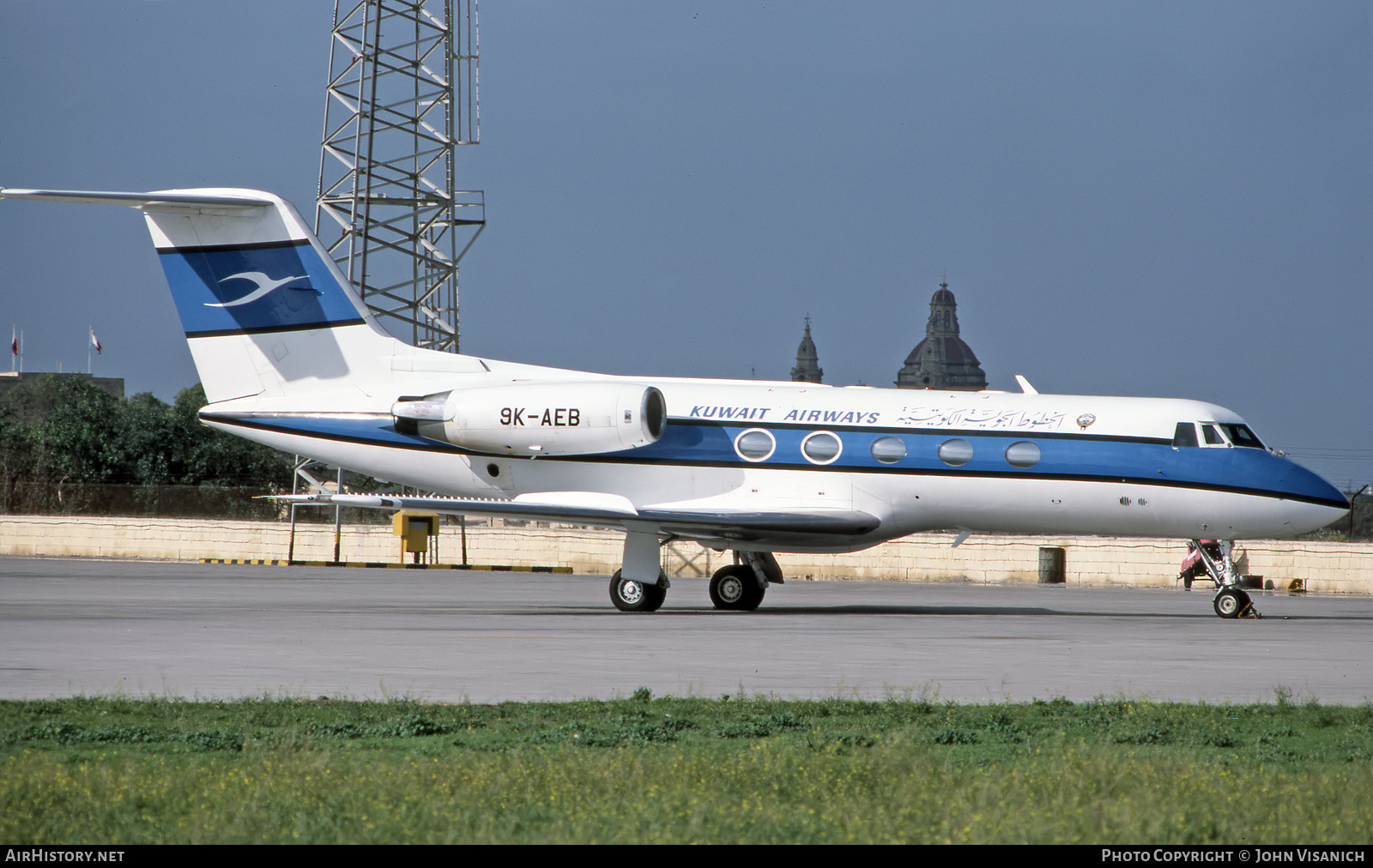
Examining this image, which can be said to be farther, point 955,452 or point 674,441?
point 674,441

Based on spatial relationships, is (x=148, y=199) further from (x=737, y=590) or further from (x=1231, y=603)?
(x=1231, y=603)

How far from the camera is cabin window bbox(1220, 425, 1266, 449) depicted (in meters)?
20.6

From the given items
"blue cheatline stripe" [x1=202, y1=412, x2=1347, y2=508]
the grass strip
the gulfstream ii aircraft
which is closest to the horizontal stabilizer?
the gulfstream ii aircraft

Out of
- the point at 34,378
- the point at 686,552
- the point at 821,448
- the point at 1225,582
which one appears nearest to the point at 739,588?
the point at 821,448

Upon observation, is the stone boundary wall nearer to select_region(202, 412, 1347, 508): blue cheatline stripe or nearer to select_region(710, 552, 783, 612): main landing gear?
select_region(202, 412, 1347, 508): blue cheatline stripe

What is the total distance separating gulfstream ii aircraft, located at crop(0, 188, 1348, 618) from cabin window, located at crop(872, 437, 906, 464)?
0.13 ft

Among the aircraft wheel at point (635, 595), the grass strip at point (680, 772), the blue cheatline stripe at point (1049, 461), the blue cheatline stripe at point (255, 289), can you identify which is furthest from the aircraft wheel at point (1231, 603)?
the blue cheatline stripe at point (255, 289)

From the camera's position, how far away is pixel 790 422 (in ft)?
70.2

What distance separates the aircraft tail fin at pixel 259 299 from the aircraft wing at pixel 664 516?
3.13m

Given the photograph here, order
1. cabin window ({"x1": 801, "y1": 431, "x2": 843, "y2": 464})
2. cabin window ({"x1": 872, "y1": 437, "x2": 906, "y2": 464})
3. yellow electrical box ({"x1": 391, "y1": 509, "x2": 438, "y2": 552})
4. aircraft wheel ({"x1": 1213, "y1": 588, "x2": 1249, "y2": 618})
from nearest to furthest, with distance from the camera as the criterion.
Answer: aircraft wheel ({"x1": 1213, "y1": 588, "x2": 1249, "y2": 618}), cabin window ({"x1": 872, "y1": 437, "x2": 906, "y2": 464}), cabin window ({"x1": 801, "y1": 431, "x2": 843, "y2": 464}), yellow electrical box ({"x1": 391, "y1": 509, "x2": 438, "y2": 552})

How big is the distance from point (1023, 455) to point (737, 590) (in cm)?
478

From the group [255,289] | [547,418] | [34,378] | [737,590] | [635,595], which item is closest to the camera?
[635,595]

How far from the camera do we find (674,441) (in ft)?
71.3
